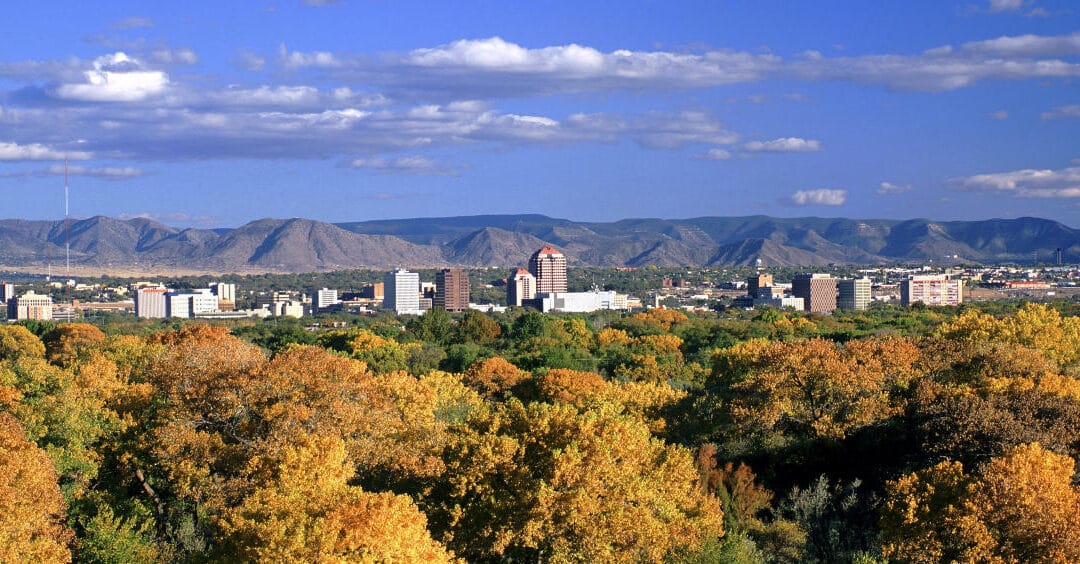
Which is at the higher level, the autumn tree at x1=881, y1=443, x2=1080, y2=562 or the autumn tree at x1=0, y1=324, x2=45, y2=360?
the autumn tree at x1=0, y1=324, x2=45, y2=360

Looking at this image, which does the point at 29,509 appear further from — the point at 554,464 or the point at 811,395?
the point at 811,395

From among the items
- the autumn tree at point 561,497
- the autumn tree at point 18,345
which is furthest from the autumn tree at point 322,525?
the autumn tree at point 18,345

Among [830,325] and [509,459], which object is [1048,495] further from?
[830,325]

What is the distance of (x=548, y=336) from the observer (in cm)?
10994

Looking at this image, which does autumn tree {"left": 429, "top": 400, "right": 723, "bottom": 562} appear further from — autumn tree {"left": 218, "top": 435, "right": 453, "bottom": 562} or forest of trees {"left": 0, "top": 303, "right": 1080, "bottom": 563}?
autumn tree {"left": 218, "top": 435, "right": 453, "bottom": 562}

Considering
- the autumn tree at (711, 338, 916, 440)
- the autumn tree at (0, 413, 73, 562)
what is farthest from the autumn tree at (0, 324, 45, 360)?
the autumn tree at (711, 338, 916, 440)

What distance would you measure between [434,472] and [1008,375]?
24.6m

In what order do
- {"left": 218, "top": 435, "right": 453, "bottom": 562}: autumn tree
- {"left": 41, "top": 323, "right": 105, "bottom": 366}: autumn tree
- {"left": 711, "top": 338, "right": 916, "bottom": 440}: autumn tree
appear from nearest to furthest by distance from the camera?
{"left": 218, "top": 435, "right": 453, "bottom": 562}: autumn tree, {"left": 711, "top": 338, "right": 916, "bottom": 440}: autumn tree, {"left": 41, "top": 323, "right": 105, "bottom": 366}: autumn tree

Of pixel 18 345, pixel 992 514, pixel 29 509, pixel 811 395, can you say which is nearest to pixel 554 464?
pixel 992 514

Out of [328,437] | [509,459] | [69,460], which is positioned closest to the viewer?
[509,459]

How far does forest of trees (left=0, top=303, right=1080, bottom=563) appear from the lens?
30625mm

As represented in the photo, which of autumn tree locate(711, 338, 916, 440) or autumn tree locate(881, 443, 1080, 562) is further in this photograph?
autumn tree locate(711, 338, 916, 440)

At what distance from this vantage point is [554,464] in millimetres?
32000

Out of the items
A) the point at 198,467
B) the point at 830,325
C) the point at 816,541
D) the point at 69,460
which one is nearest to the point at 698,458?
the point at 816,541
